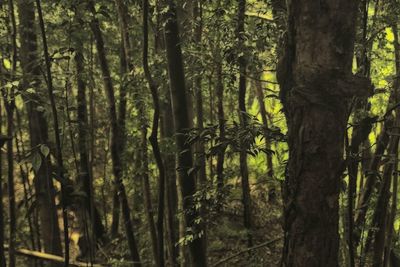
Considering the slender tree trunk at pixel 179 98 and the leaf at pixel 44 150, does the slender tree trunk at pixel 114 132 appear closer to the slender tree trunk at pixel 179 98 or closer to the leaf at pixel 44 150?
the slender tree trunk at pixel 179 98

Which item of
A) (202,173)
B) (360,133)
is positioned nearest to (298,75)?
(360,133)

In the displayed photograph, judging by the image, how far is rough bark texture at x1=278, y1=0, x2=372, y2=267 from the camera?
1432 millimetres

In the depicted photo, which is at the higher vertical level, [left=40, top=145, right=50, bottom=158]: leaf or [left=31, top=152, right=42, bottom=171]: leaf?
[left=40, top=145, right=50, bottom=158]: leaf

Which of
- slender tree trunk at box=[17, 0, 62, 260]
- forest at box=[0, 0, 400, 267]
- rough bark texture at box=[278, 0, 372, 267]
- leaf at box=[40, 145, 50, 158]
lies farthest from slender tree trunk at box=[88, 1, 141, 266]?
rough bark texture at box=[278, 0, 372, 267]

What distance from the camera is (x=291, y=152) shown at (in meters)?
1.54

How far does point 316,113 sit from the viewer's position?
147 centimetres

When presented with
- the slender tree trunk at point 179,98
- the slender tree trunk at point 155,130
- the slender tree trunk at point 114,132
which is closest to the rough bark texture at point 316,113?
the slender tree trunk at point 155,130

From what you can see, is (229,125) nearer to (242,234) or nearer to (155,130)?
(155,130)

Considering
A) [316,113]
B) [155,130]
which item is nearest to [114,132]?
[155,130]

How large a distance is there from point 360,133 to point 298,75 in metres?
0.86

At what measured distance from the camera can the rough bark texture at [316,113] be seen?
1432mm

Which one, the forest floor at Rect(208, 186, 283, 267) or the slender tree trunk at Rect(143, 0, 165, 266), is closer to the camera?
the slender tree trunk at Rect(143, 0, 165, 266)

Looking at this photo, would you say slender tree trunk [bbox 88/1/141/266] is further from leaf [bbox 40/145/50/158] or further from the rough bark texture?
the rough bark texture

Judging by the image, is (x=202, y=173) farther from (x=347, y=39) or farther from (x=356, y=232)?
(x=347, y=39)
